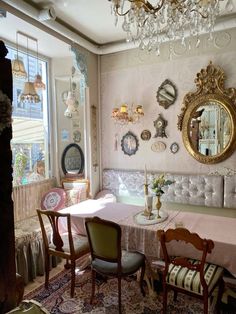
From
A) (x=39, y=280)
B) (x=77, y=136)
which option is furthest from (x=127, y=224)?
(x=77, y=136)

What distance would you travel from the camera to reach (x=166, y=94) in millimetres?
3984

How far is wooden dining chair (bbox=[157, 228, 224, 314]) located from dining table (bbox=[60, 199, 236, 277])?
14 cm

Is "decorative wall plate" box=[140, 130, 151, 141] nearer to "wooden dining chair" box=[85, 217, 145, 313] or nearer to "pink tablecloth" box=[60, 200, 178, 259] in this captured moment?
"pink tablecloth" box=[60, 200, 178, 259]

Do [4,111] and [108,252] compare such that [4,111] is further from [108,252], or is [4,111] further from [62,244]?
[62,244]

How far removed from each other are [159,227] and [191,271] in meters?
0.50

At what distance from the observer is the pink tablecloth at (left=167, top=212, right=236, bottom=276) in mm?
2148

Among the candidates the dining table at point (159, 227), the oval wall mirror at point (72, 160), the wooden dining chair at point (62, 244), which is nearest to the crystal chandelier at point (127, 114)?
the oval wall mirror at point (72, 160)

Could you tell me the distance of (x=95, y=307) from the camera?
2469 millimetres

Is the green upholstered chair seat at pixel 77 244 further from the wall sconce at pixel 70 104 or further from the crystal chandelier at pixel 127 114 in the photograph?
the wall sconce at pixel 70 104

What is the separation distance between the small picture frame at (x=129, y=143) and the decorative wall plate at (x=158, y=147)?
0.29m

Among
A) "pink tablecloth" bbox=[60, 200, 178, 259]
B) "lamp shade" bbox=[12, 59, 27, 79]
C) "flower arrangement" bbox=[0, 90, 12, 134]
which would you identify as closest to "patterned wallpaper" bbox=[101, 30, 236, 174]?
"pink tablecloth" bbox=[60, 200, 178, 259]

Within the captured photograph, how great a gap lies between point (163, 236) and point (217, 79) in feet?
8.17

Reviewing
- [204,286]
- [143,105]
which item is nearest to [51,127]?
[143,105]

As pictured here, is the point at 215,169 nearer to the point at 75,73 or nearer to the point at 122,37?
the point at 122,37
